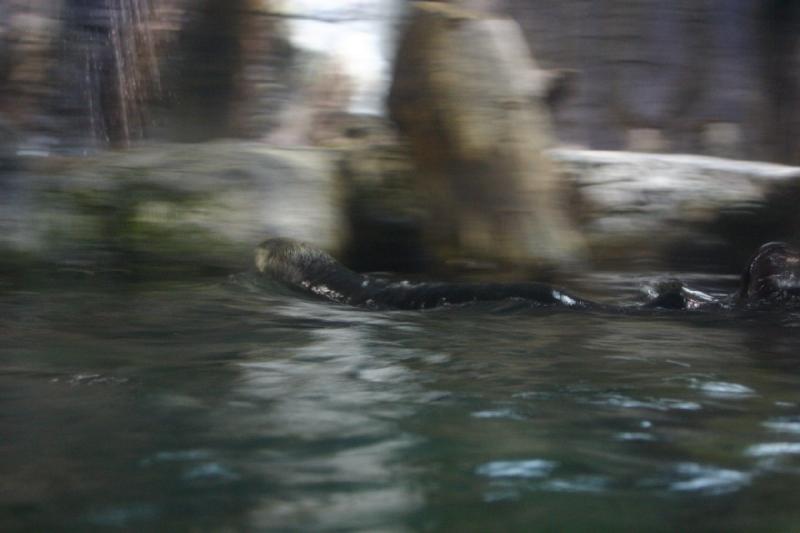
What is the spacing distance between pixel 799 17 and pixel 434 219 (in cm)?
501

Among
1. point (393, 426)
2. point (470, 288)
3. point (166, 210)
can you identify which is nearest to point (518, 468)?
point (393, 426)

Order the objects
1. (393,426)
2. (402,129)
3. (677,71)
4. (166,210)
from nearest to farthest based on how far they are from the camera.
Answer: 1. (393,426)
2. (166,210)
3. (402,129)
4. (677,71)

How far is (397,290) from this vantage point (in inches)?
169

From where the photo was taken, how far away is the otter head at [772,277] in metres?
4.49

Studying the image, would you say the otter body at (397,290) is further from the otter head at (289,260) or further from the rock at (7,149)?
the rock at (7,149)

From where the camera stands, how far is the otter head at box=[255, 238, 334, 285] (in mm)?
4754

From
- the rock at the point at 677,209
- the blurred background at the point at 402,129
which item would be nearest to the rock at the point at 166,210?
the blurred background at the point at 402,129

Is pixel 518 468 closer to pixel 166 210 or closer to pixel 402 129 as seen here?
pixel 166 210

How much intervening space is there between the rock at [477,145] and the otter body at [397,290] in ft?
3.44

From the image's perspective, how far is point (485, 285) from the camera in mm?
4336

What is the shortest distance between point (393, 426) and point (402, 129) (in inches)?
155

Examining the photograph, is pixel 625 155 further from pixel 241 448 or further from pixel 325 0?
pixel 241 448

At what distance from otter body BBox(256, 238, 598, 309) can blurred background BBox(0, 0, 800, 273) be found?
69cm

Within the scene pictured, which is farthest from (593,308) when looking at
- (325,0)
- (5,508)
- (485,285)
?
(325,0)
